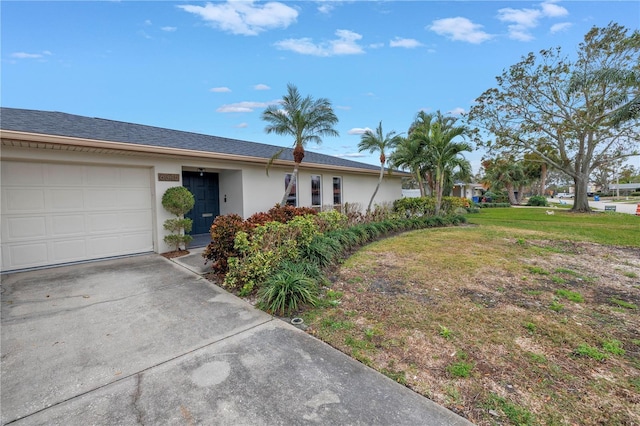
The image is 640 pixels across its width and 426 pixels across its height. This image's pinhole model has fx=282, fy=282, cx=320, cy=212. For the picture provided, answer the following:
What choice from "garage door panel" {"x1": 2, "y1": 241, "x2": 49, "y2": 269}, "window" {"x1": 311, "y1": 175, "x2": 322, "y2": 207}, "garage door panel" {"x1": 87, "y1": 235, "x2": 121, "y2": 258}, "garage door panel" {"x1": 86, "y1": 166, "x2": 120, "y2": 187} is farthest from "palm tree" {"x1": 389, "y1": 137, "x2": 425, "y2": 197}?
"garage door panel" {"x1": 2, "y1": 241, "x2": 49, "y2": 269}

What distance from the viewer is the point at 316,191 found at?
11.7m

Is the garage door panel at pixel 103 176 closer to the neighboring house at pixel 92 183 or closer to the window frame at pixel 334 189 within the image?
the neighboring house at pixel 92 183

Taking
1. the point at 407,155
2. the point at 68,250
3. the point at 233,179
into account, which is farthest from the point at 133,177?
the point at 407,155

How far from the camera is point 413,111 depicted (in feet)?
62.9

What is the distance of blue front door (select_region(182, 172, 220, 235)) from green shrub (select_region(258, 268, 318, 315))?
604 centimetres

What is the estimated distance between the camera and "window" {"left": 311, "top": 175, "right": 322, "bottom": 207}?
11.5m

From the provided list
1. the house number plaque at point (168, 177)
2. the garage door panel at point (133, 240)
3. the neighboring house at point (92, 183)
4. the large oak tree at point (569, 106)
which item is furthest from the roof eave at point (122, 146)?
the large oak tree at point (569, 106)

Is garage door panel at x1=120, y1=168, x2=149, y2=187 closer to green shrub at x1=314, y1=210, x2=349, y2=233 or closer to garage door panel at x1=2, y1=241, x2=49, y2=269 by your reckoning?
garage door panel at x1=2, y1=241, x2=49, y2=269

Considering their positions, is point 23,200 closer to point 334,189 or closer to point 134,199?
point 134,199

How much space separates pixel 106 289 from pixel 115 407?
333 cm

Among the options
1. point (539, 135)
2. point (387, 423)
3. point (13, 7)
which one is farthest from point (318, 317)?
point (539, 135)

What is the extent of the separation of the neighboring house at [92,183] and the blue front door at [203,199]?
1.4 inches

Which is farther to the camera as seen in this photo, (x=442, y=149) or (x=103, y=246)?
(x=442, y=149)

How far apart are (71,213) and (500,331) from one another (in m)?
8.53
